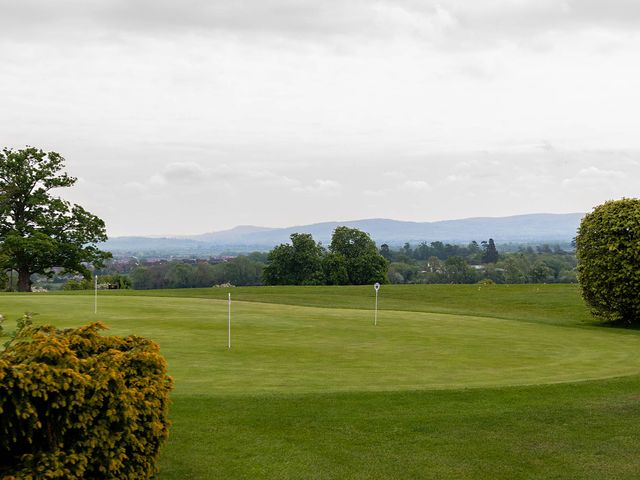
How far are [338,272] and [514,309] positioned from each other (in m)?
45.9

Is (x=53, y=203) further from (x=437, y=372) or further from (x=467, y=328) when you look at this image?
(x=437, y=372)

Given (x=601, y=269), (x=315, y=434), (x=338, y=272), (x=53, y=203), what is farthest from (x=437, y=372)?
(x=338, y=272)

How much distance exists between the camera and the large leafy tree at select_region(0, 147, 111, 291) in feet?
177

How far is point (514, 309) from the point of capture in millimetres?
37062

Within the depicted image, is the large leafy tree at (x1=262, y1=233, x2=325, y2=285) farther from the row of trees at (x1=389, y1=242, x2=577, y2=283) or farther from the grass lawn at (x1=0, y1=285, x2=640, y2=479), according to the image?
the grass lawn at (x1=0, y1=285, x2=640, y2=479)

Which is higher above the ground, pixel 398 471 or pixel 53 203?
pixel 53 203

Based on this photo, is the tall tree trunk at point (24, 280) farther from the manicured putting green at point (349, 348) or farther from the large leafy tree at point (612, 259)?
the large leafy tree at point (612, 259)

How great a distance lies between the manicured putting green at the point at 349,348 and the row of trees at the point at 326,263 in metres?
50.8

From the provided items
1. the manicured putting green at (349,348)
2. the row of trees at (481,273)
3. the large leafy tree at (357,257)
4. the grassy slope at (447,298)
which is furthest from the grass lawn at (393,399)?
the row of trees at (481,273)

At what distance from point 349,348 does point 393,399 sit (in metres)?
7.13

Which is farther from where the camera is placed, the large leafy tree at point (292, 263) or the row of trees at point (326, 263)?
the large leafy tree at point (292, 263)

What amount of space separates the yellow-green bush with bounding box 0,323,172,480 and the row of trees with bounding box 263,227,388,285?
73095 mm

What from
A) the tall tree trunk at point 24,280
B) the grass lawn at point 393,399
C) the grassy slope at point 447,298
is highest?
the tall tree trunk at point 24,280

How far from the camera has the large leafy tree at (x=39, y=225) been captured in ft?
177
